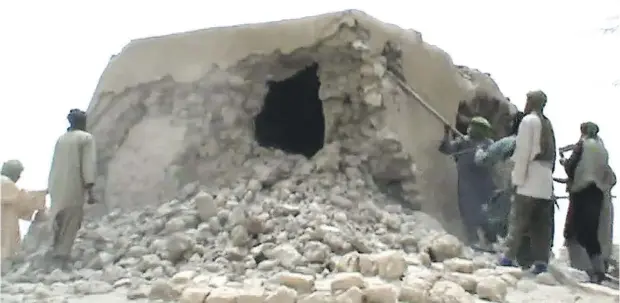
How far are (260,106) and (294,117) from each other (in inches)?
45.5

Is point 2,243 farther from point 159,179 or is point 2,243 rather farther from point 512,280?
point 512,280

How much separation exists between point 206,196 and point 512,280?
225 centimetres

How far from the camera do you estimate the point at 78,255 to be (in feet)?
17.5

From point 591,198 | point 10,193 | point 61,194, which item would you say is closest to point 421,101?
point 591,198

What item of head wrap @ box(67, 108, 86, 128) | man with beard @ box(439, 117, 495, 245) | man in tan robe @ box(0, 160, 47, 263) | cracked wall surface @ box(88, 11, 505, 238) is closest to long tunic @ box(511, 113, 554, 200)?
man with beard @ box(439, 117, 495, 245)

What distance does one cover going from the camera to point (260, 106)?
20.4 feet

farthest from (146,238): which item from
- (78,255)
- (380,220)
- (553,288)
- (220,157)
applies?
(553,288)

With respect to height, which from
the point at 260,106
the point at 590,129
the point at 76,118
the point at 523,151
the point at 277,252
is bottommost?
the point at 277,252

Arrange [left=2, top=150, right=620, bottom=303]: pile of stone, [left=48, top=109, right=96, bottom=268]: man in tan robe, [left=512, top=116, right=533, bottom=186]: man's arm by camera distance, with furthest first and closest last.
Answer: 1. [left=48, top=109, right=96, bottom=268]: man in tan robe
2. [left=512, top=116, right=533, bottom=186]: man's arm
3. [left=2, top=150, right=620, bottom=303]: pile of stone

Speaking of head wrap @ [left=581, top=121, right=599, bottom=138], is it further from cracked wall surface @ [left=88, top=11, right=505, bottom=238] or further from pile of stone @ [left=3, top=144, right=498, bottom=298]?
cracked wall surface @ [left=88, top=11, right=505, bottom=238]

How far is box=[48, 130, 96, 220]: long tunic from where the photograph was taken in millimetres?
5242

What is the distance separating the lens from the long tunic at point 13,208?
5.34 meters

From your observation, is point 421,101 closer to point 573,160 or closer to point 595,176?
point 573,160

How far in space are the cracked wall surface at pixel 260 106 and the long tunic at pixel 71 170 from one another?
77 centimetres
